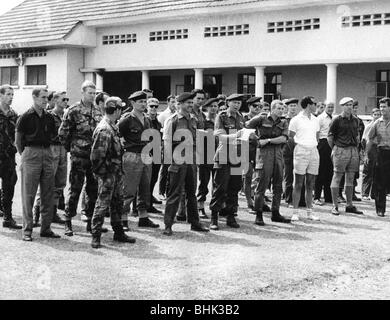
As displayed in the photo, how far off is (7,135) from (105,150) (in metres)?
2.15

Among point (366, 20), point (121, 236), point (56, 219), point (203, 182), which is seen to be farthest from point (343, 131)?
point (366, 20)

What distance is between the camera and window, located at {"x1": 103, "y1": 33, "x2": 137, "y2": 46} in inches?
1006

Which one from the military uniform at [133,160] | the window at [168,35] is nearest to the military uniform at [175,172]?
the military uniform at [133,160]

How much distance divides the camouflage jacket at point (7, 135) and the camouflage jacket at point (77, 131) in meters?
1.00

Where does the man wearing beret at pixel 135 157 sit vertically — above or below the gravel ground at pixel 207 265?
above

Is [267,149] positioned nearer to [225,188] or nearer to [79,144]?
[225,188]

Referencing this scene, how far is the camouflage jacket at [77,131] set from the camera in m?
8.40

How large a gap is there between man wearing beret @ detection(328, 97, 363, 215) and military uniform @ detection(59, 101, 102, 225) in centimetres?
441

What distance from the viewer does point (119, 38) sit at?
85.8ft

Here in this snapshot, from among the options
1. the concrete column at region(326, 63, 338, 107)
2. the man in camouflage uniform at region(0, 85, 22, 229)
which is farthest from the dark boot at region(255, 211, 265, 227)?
the concrete column at region(326, 63, 338, 107)

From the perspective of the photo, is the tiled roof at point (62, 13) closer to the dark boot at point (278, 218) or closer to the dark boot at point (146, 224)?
the dark boot at point (278, 218)

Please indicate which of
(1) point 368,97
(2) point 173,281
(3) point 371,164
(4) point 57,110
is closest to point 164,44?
(1) point 368,97

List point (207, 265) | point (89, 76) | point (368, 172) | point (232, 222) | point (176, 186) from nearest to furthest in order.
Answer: point (207, 265) → point (176, 186) → point (232, 222) → point (368, 172) → point (89, 76)

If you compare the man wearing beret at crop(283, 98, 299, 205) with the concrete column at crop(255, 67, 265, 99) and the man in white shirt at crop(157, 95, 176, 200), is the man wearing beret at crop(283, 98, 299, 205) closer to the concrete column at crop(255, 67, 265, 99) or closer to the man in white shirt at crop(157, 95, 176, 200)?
the man in white shirt at crop(157, 95, 176, 200)
